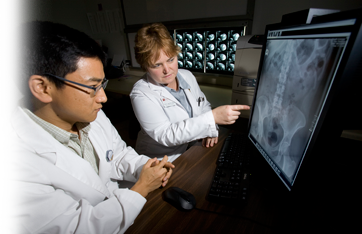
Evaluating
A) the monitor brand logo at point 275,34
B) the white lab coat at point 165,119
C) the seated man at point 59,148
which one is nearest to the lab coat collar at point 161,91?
the white lab coat at point 165,119

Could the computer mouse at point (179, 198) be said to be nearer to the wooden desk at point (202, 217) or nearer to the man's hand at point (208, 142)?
the wooden desk at point (202, 217)

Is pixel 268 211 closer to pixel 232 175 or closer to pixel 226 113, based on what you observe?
pixel 232 175

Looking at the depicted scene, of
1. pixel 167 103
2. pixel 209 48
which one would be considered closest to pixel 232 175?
pixel 167 103

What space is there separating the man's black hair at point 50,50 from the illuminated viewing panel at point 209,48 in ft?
5.16

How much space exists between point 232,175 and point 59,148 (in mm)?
708

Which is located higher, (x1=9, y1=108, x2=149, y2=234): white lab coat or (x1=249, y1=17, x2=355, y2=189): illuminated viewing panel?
(x1=249, y1=17, x2=355, y2=189): illuminated viewing panel

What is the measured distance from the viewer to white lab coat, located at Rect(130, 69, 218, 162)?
0.98 metres

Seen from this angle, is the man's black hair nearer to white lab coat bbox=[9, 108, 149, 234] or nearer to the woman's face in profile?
white lab coat bbox=[9, 108, 149, 234]

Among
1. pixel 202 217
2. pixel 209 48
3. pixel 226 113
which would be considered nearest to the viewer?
pixel 202 217

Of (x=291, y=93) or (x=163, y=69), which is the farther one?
(x=163, y=69)

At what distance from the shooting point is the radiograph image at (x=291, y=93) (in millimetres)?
436

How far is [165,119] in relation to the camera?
1099mm

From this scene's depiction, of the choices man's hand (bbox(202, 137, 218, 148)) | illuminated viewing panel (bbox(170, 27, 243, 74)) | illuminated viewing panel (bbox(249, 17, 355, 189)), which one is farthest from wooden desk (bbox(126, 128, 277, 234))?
illuminated viewing panel (bbox(170, 27, 243, 74))

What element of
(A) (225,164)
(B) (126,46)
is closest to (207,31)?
(B) (126,46)
